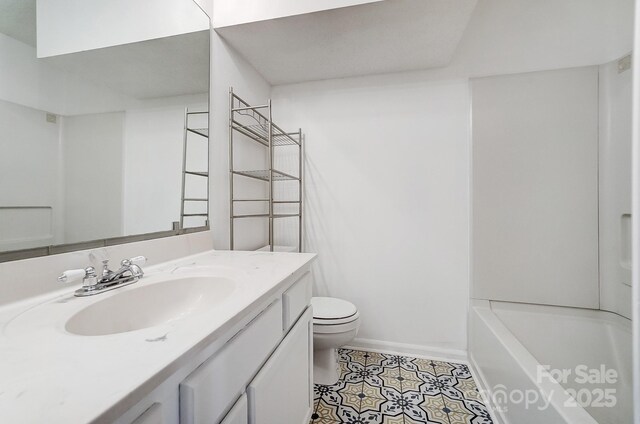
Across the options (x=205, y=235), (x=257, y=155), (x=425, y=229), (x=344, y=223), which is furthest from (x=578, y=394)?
(x=257, y=155)

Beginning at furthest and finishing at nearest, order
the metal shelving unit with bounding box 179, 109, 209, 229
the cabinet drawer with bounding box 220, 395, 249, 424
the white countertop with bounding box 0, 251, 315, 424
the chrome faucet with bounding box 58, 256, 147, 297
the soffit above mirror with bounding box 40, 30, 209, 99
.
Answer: the metal shelving unit with bounding box 179, 109, 209, 229 < the soffit above mirror with bounding box 40, 30, 209, 99 < the chrome faucet with bounding box 58, 256, 147, 297 < the cabinet drawer with bounding box 220, 395, 249, 424 < the white countertop with bounding box 0, 251, 315, 424

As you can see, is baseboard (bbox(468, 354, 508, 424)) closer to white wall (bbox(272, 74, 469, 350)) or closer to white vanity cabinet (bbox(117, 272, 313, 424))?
white wall (bbox(272, 74, 469, 350))

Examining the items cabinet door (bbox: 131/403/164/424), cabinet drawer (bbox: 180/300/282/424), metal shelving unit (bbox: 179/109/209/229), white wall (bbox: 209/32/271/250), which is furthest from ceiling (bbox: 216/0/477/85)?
cabinet door (bbox: 131/403/164/424)

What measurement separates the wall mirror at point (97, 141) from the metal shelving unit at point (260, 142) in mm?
185

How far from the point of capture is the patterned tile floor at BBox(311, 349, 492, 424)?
122cm

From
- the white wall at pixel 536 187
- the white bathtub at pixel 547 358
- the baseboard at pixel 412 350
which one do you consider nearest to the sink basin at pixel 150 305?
the white bathtub at pixel 547 358

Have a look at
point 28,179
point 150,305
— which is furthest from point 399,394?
point 28,179

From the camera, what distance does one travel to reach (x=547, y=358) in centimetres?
141

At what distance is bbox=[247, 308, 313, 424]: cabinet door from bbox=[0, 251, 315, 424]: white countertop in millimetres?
234

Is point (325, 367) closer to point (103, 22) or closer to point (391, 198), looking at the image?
point (391, 198)

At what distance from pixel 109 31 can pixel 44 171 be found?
569 millimetres

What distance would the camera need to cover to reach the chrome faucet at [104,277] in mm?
661

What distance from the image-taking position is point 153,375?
35cm

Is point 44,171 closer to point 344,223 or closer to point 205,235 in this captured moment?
point 205,235
